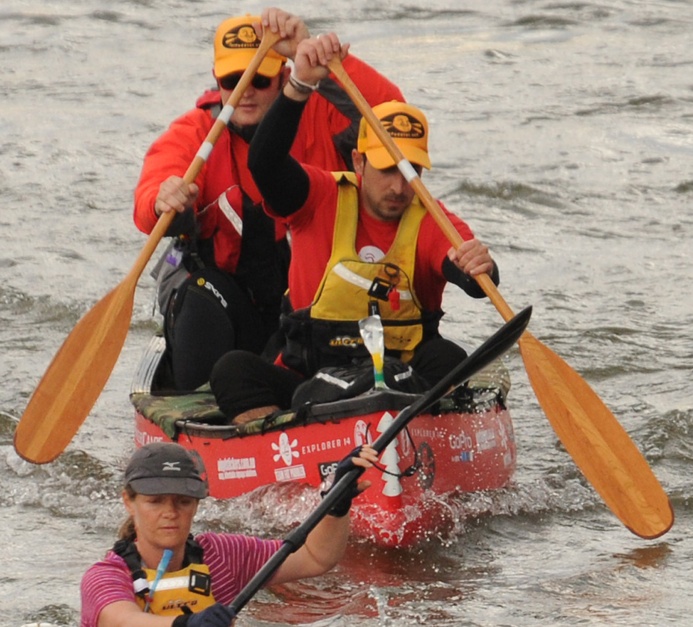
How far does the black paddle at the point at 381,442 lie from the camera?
4023 millimetres

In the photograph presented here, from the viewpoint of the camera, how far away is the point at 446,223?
604 cm

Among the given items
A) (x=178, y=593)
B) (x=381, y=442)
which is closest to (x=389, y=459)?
(x=381, y=442)

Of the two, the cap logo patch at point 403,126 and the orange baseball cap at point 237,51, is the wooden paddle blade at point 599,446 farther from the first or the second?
the orange baseball cap at point 237,51

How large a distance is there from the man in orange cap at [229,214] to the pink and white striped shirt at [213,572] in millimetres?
2613

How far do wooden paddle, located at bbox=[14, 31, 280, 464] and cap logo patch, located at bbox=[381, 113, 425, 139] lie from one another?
21.4 inches

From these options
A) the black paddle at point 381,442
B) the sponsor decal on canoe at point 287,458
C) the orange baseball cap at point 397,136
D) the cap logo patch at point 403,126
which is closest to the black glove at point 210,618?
the black paddle at point 381,442

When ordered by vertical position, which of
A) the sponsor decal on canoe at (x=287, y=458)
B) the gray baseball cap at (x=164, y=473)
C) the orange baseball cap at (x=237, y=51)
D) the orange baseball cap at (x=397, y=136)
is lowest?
the sponsor decal on canoe at (x=287, y=458)

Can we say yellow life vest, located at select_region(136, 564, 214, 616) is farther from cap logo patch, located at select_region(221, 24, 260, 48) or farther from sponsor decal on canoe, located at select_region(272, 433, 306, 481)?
cap logo patch, located at select_region(221, 24, 260, 48)

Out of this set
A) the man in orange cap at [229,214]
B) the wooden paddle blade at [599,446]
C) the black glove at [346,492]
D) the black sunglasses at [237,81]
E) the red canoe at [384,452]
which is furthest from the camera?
Answer: the man in orange cap at [229,214]

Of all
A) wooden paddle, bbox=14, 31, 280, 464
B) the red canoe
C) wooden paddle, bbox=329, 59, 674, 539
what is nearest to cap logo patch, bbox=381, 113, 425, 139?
wooden paddle, bbox=329, 59, 674, 539

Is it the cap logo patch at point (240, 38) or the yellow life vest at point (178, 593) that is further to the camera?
the cap logo patch at point (240, 38)

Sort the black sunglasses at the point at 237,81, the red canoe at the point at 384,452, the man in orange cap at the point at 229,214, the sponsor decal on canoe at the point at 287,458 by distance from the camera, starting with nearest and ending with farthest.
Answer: the red canoe at the point at 384,452
the sponsor decal on canoe at the point at 287,458
the black sunglasses at the point at 237,81
the man in orange cap at the point at 229,214

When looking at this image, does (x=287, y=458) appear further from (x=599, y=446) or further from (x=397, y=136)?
(x=397, y=136)

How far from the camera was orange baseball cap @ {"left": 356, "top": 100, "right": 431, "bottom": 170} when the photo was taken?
6.14 m
